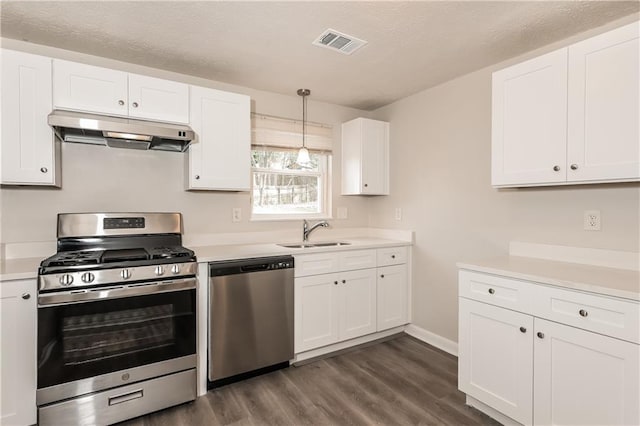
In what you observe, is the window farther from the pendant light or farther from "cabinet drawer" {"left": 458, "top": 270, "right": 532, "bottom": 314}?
"cabinet drawer" {"left": 458, "top": 270, "right": 532, "bottom": 314}

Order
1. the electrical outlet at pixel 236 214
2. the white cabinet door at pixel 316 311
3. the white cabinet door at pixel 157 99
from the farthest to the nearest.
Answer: the electrical outlet at pixel 236 214 → the white cabinet door at pixel 316 311 → the white cabinet door at pixel 157 99

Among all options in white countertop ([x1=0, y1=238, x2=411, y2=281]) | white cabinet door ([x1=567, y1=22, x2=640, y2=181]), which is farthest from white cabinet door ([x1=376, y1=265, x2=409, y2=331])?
white cabinet door ([x1=567, y1=22, x2=640, y2=181])

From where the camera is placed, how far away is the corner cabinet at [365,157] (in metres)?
3.42

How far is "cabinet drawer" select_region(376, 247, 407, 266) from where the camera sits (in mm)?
3127

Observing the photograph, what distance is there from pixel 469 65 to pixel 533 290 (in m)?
1.80

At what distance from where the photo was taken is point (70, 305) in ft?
5.91

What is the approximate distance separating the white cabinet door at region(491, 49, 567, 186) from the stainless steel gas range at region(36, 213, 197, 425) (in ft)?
7.16

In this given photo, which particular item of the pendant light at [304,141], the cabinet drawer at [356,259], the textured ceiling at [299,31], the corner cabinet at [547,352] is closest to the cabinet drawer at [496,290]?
the corner cabinet at [547,352]

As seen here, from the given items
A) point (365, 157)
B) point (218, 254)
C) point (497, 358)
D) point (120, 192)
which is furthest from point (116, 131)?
point (497, 358)

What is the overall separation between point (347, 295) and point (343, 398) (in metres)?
0.86

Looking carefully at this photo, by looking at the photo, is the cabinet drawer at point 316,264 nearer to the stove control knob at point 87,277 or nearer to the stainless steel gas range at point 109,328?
the stainless steel gas range at point 109,328

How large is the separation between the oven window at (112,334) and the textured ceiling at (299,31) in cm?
166

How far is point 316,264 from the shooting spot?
9.00ft

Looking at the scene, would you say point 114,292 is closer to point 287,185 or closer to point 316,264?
point 316,264
